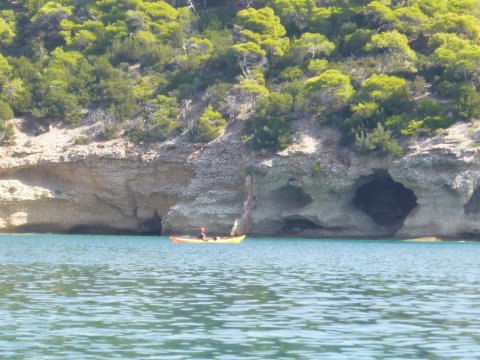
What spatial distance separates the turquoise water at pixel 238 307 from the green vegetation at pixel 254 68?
20173 millimetres

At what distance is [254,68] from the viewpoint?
6322 cm

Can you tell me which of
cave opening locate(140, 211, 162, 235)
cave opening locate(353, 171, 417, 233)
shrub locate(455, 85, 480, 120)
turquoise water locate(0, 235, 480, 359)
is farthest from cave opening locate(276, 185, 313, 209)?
turquoise water locate(0, 235, 480, 359)

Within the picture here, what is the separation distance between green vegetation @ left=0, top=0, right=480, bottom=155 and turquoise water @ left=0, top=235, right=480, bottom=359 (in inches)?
794

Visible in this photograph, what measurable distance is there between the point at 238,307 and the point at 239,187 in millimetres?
35479

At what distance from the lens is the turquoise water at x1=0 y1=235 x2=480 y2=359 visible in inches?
625

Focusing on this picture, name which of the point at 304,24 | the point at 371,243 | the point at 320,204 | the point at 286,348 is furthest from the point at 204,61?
the point at 286,348

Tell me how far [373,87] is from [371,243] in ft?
38.5

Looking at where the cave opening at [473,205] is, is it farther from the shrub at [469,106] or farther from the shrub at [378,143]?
the shrub at [378,143]

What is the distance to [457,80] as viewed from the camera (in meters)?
56.0

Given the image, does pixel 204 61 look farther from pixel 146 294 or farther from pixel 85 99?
pixel 146 294

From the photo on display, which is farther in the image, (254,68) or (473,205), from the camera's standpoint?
(254,68)

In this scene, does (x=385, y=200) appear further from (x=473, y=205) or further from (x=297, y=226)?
(x=473, y=205)

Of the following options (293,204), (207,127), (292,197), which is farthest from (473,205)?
(207,127)

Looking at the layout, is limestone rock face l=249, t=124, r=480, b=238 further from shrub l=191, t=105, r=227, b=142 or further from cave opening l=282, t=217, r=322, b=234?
shrub l=191, t=105, r=227, b=142
